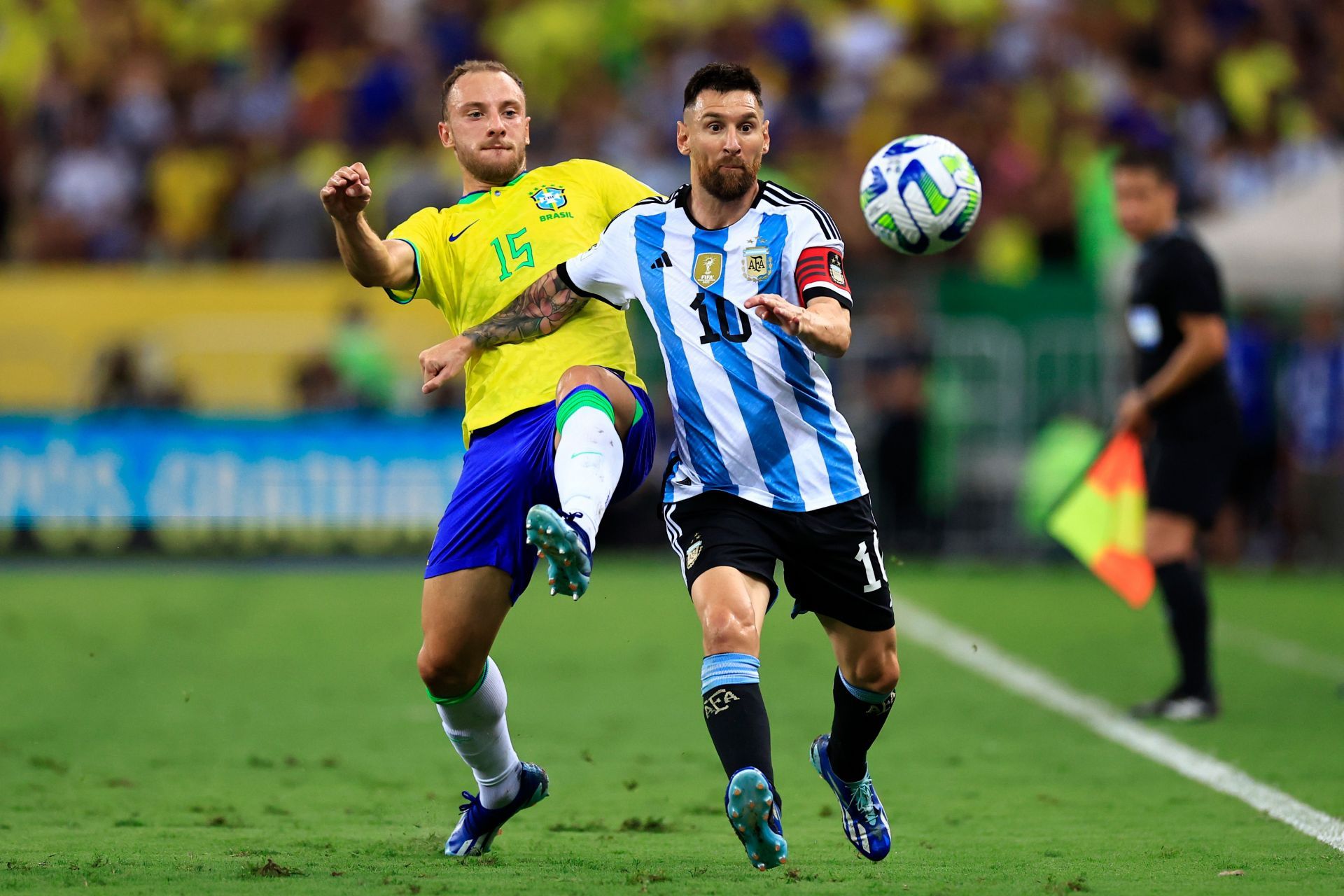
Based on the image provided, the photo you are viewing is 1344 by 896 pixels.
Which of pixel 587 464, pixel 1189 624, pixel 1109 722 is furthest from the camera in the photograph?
pixel 1189 624

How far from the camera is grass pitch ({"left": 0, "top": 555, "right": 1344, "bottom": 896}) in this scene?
517 cm

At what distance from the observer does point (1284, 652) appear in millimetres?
11094

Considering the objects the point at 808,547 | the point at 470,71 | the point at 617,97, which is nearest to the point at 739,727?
the point at 808,547

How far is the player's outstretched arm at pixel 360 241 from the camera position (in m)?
5.32

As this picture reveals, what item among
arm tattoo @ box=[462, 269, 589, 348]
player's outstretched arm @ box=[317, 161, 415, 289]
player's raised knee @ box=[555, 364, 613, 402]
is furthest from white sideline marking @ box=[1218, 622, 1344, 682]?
player's outstretched arm @ box=[317, 161, 415, 289]

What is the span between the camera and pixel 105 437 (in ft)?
52.9

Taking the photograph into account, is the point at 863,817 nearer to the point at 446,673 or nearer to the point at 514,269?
the point at 446,673

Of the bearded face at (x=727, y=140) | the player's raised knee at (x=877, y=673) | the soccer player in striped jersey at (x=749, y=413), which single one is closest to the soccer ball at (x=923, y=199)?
the soccer player in striped jersey at (x=749, y=413)

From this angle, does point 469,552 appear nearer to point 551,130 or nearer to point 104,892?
point 104,892

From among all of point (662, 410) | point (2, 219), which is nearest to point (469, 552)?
point (662, 410)

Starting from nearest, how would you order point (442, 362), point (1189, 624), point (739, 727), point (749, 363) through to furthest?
point (739, 727) < point (749, 363) < point (442, 362) < point (1189, 624)

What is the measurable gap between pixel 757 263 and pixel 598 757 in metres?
3.08

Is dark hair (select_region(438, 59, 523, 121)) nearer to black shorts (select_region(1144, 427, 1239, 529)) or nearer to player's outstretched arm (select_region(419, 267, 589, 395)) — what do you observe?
player's outstretched arm (select_region(419, 267, 589, 395))

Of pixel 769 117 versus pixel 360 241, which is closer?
pixel 360 241
